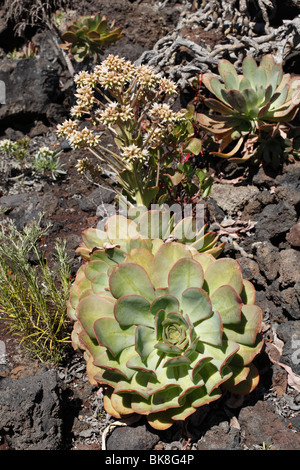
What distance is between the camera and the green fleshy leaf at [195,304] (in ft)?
5.94

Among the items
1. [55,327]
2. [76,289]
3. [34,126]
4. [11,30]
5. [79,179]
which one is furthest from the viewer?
[11,30]

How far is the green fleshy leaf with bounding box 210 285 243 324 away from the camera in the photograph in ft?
5.91

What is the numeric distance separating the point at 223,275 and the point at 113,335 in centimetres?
55

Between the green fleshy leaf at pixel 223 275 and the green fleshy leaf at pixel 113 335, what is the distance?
0.40m

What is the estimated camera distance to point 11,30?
238 inches

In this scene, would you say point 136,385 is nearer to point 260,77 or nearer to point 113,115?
point 113,115

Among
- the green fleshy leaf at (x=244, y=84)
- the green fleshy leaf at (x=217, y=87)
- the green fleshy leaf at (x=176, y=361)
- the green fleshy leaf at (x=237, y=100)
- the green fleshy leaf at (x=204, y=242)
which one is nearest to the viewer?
the green fleshy leaf at (x=176, y=361)

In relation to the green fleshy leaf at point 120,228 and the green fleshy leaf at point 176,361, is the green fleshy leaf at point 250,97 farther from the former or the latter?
the green fleshy leaf at point 176,361

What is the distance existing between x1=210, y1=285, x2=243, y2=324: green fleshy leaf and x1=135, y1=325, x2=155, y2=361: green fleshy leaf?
0.30 meters

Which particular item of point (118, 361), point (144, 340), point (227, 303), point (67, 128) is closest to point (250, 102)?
point (67, 128)

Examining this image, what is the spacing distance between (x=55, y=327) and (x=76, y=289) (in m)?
0.50

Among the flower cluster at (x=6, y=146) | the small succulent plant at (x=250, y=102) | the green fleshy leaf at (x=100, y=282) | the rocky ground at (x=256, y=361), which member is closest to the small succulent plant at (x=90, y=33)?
the rocky ground at (x=256, y=361)
